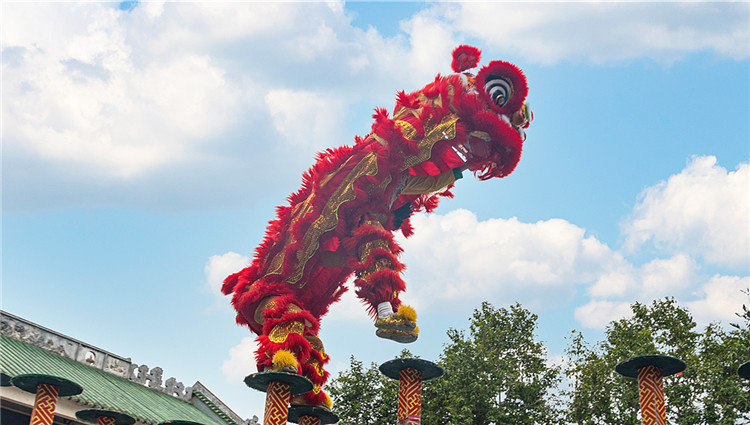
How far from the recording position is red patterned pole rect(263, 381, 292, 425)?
29.1 ft

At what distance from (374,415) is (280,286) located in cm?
814

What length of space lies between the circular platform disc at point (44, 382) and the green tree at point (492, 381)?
8.93 m

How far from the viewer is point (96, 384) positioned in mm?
12289

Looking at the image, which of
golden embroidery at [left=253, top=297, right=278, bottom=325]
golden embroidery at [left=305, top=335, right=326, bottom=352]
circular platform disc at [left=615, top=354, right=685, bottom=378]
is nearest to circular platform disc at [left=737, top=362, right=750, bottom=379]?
circular platform disc at [left=615, top=354, right=685, bottom=378]

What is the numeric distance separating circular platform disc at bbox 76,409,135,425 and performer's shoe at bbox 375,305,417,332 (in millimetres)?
3785

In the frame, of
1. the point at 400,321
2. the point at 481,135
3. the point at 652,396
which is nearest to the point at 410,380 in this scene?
the point at 400,321

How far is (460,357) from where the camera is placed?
56.2ft

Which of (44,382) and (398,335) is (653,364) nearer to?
(398,335)

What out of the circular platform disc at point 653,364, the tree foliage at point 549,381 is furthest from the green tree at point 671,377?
the circular platform disc at point 653,364

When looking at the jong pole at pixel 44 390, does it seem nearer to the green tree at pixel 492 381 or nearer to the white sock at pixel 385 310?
the white sock at pixel 385 310

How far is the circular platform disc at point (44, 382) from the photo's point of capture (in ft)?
27.8

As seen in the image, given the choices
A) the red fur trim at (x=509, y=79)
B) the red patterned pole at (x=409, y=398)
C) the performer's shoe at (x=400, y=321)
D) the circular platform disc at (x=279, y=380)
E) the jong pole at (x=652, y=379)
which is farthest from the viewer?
the red fur trim at (x=509, y=79)

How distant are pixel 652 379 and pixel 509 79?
4564 millimetres

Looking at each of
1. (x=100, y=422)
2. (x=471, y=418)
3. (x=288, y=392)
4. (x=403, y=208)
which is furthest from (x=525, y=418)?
(x=100, y=422)
